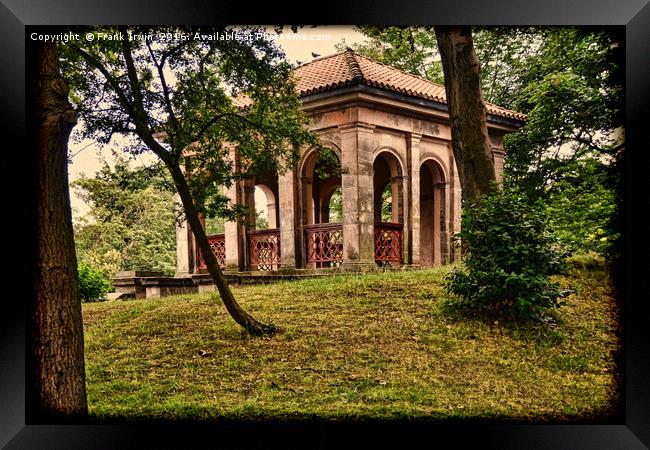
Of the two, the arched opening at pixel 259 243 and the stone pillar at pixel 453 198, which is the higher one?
the stone pillar at pixel 453 198

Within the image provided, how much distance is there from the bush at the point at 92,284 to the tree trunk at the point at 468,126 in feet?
13.4

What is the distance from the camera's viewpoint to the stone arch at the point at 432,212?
7722 mm

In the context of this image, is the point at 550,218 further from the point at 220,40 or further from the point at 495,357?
the point at 220,40

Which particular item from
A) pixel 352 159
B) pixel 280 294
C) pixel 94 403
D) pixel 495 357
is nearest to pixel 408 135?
pixel 352 159

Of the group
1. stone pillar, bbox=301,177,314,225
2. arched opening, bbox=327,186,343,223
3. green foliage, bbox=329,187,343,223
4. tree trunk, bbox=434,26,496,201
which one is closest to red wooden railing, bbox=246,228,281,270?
stone pillar, bbox=301,177,314,225

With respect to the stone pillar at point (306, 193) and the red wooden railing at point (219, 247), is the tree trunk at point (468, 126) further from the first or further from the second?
the red wooden railing at point (219, 247)

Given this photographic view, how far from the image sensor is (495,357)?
4.76 meters

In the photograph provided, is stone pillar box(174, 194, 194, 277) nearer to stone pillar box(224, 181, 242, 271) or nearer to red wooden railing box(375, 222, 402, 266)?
stone pillar box(224, 181, 242, 271)

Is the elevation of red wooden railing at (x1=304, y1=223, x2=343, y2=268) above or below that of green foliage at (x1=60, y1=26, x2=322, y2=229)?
below

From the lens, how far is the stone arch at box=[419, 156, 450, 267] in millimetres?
7722

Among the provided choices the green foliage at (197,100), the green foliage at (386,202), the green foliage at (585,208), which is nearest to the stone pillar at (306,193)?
the green foliage at (197,100)

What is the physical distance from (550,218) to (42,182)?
497cm

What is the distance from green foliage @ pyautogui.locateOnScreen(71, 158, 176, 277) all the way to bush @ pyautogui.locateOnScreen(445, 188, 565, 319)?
328 centimetres
